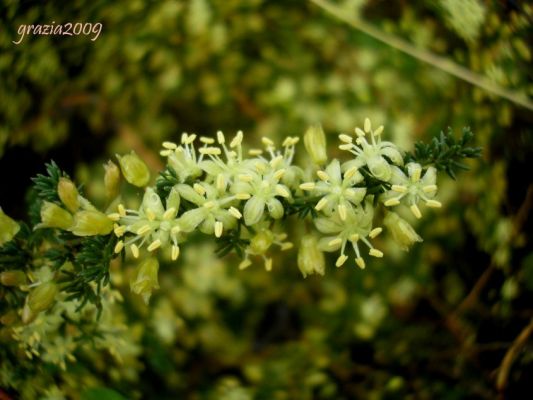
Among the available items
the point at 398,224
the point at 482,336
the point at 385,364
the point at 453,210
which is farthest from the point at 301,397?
the point at 398,224

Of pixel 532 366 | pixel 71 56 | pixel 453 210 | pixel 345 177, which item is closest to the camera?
pixel 345 177

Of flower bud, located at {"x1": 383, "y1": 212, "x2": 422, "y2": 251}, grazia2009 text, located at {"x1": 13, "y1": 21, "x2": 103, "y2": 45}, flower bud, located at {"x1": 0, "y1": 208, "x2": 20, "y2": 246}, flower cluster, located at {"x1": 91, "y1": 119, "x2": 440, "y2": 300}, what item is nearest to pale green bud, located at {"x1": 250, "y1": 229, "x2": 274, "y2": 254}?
flower cluster, located at {"x1": 91, "y1": 119, "x2": 440, "y2": 300}

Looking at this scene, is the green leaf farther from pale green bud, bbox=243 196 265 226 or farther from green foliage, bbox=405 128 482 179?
green foliage, bbox=405 128 482 179

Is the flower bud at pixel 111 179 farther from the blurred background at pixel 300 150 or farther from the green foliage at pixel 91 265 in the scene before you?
the blurred background at pixel 300 150

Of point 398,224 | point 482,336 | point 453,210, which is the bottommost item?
point 482,336

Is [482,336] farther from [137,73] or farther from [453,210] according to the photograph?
[137,73]

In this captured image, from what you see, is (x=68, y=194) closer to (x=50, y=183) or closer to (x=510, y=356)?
(x=50, y=183)
